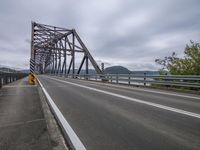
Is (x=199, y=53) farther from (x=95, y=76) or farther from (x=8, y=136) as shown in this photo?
(x=8, y=136)

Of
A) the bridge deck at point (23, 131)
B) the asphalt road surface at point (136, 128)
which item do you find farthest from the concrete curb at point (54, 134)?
the asphalt road surface at point (136, 128)

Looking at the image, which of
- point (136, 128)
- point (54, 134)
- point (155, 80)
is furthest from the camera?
point (155, 80)

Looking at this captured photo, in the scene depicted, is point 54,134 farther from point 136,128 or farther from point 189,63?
point 189,63

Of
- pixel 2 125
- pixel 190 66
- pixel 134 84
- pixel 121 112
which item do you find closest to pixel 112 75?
pixel 134 84

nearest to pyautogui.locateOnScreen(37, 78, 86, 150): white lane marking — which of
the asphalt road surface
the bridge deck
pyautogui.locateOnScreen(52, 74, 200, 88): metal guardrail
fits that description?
the asphalt road surface

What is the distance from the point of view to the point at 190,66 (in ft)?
61.7

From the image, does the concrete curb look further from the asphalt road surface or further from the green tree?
the green tree

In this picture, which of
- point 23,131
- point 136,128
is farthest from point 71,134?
point 136,128

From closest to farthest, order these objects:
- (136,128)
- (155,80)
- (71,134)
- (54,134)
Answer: (71,134)
(54,134)
(136,128)
(155,80)

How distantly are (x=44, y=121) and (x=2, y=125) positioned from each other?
0.95m

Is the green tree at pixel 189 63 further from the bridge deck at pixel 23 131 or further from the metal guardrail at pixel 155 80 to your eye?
the bridge deck at pixel 23 131

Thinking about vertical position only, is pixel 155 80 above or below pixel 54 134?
above

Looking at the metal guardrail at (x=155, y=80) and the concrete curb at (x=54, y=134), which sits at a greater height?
the metal guardrail at (x=155, y=80)

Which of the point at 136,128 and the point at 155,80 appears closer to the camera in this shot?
the point at 136,128
